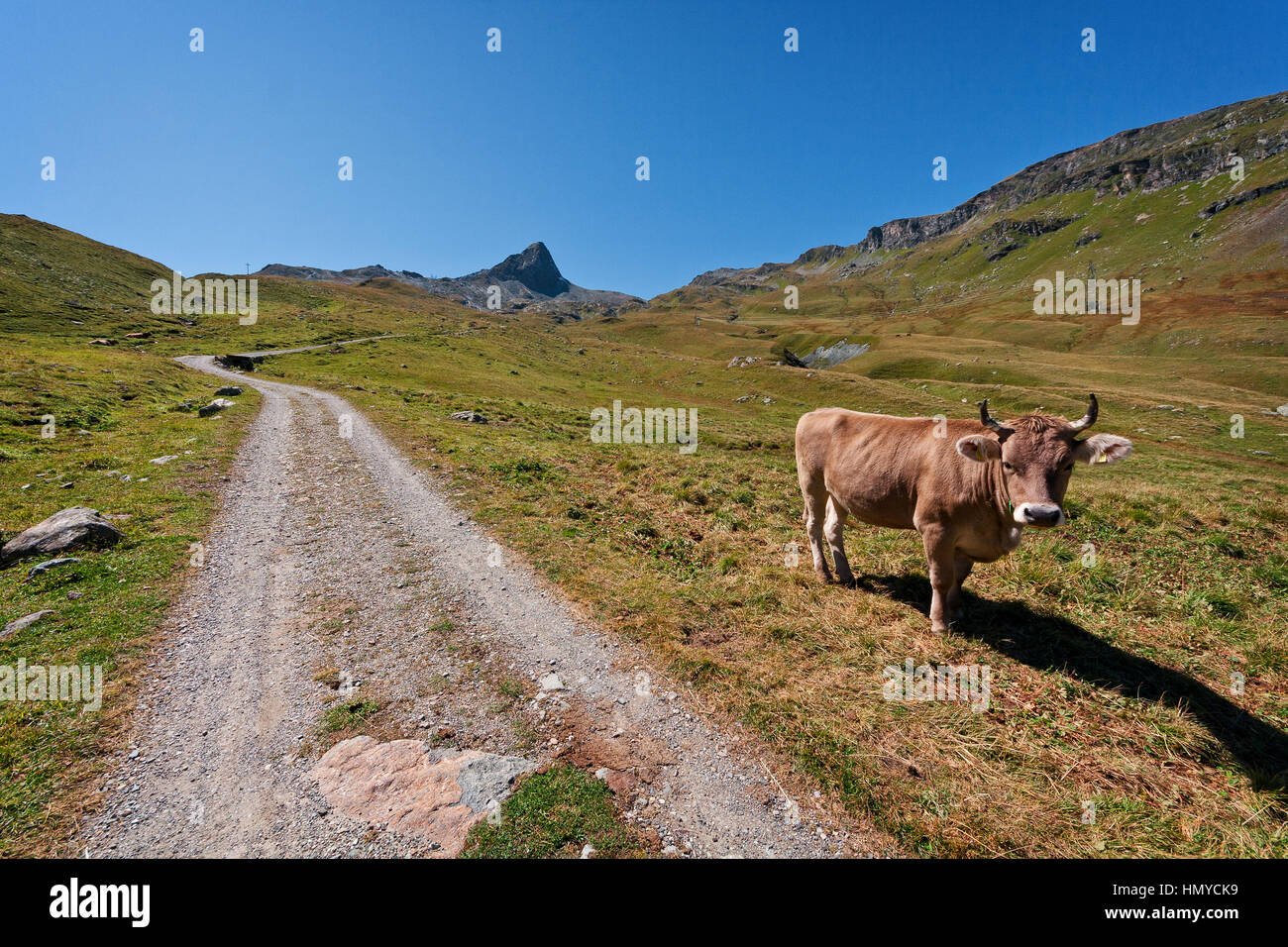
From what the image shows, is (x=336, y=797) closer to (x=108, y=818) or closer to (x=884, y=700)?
(x=108, y=818)

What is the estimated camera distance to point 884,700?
5.85m

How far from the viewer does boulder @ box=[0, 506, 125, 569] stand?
29.5 ft

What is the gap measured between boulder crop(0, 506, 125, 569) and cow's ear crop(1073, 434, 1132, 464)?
17331 millimetres

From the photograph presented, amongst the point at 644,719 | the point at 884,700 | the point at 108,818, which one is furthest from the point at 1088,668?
the point at 108,818

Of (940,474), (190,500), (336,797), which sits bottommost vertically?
(336,797)

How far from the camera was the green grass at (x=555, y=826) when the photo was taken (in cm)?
410

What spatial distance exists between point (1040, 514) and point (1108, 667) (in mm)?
2858

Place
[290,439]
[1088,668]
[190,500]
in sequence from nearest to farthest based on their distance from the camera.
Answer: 1. [1088,668]
2. [190,500]
3. [290,439]

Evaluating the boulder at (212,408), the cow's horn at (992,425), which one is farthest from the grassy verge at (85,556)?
the cow's horn at (992,425)

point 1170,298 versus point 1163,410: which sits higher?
point 1170,298

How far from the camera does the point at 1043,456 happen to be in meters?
5.92

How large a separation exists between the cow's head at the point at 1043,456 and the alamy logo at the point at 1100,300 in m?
122

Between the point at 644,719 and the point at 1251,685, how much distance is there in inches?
310
